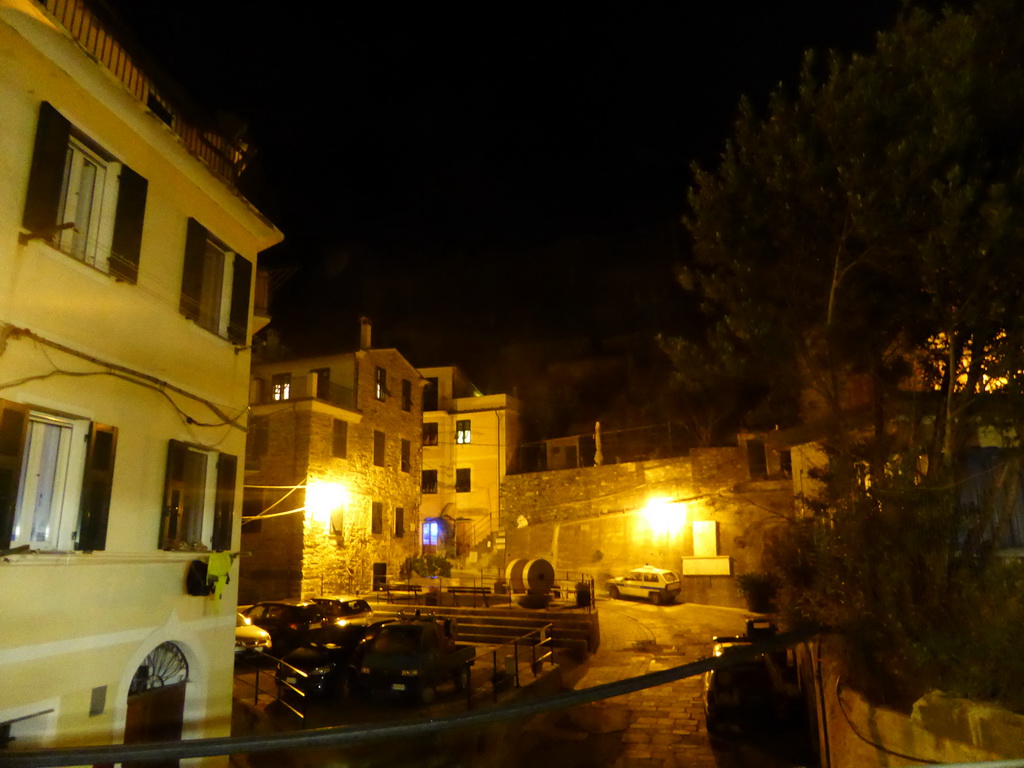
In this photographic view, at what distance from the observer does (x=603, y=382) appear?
49.9 meters

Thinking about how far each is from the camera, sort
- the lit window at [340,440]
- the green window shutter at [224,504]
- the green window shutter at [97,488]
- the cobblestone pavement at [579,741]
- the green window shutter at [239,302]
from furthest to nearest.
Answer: the lit window at [340,440], the cobblestone pavement at [579,741], the green window shutter at [239,302], the green window shutter at [224,504], the green window shutter at [97,488]

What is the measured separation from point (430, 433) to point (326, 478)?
48.5 feet

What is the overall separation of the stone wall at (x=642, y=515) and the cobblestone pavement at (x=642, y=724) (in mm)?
6820

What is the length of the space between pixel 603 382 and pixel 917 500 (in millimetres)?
43673

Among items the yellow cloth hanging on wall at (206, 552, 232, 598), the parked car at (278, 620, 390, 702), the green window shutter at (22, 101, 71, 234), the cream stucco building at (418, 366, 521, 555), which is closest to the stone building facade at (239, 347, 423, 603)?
the cream stucco building at (418, 366, 521, 555)

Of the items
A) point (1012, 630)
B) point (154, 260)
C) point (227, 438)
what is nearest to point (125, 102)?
point (154, 260)

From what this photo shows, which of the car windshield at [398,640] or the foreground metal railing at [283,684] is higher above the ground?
the car windshield at [398,640]

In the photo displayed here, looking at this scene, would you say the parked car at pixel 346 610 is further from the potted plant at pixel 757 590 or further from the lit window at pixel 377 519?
the potted plant at pixel 757 590

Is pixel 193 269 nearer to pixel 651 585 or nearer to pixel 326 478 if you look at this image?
pixel 326 478

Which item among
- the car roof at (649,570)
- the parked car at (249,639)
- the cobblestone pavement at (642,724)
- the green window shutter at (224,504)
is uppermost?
the green window shutter at (224,504)

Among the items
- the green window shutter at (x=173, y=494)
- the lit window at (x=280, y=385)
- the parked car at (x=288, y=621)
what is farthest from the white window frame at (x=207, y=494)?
the lit window at (x=280, y=385)

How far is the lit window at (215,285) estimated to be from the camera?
956 centimetres

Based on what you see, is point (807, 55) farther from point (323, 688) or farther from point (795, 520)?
point (323, 688)

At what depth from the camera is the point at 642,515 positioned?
33.3 metres
